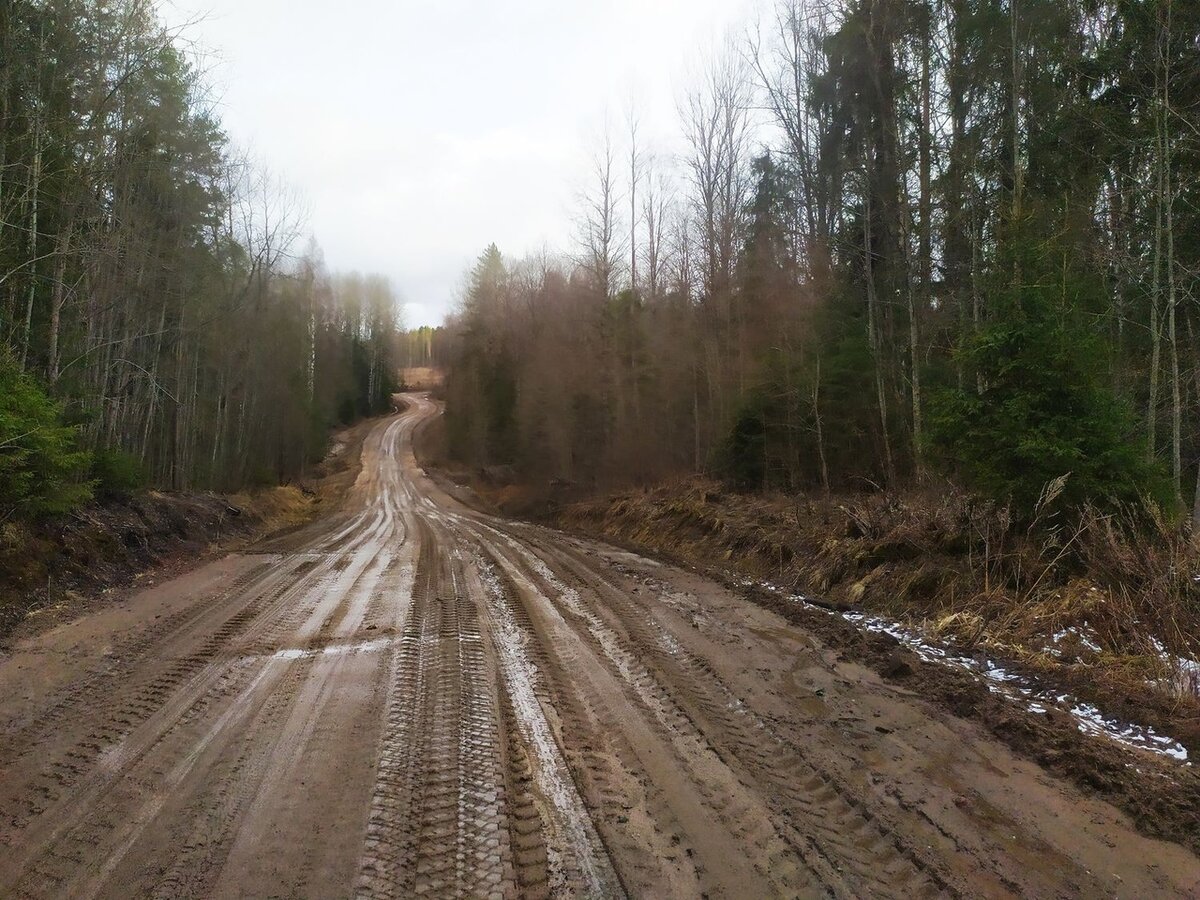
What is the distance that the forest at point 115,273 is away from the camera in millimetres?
9750

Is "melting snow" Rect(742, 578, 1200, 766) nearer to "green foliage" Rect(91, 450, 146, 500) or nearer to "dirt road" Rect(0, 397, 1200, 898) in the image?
"dirt road" Rect(0, 397, 1200, 898)

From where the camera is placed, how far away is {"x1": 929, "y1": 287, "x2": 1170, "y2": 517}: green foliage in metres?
6.88

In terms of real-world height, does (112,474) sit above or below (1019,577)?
above

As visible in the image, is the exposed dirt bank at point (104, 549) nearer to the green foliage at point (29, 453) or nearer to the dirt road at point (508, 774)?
the green foliage at point (29, 453)

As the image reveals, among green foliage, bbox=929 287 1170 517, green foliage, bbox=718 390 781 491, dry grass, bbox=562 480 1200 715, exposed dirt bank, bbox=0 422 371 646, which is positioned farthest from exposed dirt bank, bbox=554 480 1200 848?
exposed dirt bank, bbox=0 422 371 646

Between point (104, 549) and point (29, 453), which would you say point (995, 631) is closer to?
point (29, 453)

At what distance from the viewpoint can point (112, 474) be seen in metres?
12.8

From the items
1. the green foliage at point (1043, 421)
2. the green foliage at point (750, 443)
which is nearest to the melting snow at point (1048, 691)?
the green foliage at point (1043, 421)

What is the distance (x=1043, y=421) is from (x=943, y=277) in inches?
340

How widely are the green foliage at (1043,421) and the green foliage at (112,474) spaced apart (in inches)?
566

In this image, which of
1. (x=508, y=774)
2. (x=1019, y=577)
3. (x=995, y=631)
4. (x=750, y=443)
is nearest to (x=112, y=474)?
(x=508, y=774)

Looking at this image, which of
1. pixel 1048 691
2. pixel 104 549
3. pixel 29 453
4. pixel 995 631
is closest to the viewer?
pixel 1048 691

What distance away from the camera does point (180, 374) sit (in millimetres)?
21484

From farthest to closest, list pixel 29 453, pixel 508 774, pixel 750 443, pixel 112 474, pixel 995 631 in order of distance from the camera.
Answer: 1. pixel 750 443
2. pixel 112 474
3. pixel 29 453
4. pixel 995 631
5. pixel 508 774
